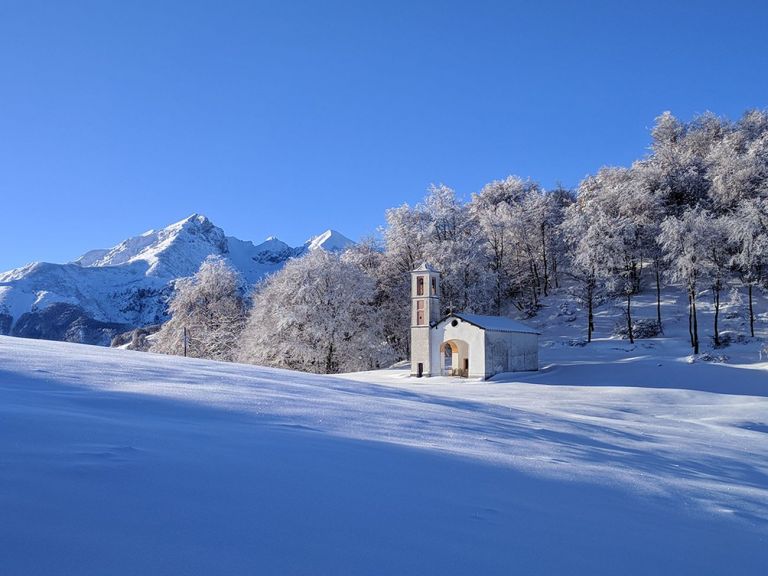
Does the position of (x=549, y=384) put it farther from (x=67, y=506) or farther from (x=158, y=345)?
(x=158, y=345)

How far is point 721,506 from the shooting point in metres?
5.02

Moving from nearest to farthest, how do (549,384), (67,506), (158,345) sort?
(67,506) < (549,384) < (158,345)

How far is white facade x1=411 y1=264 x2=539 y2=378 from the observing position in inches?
1258

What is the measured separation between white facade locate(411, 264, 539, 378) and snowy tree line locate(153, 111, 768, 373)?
6143 millimetres

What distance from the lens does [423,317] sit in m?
34.9

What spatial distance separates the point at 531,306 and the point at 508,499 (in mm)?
47487

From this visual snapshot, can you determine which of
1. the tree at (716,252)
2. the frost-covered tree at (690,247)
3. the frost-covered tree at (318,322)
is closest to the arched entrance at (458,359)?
the frost-covered tree at (318,322)

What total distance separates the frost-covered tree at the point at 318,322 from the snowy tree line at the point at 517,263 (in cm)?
10

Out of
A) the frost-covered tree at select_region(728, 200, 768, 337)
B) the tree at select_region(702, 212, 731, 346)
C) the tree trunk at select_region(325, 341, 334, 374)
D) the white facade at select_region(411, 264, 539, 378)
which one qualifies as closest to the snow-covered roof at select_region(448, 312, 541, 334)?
the white facade at select_region(411, 264, 539, 378)

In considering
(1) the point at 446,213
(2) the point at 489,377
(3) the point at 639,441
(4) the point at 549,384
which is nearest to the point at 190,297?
(1) the point at 446,213

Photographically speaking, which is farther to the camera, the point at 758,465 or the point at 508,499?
the point at 758,465

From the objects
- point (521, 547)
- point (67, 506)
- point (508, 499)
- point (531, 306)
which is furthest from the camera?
point (531, 306)

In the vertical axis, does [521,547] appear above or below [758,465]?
above

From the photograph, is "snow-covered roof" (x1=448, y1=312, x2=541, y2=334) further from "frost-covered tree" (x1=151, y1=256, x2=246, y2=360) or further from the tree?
"frost-covered tree" (x1=151, y1=256, x2=246, y2=360)
